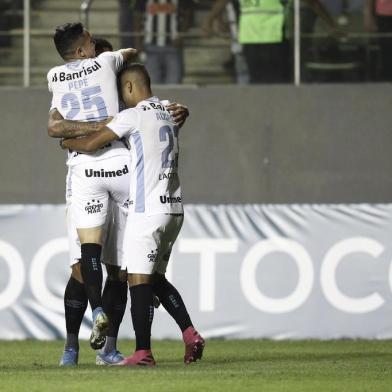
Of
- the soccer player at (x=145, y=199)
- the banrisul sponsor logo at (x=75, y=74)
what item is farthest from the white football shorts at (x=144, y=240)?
the banrisul sponsor logo at (x=75, y=74)

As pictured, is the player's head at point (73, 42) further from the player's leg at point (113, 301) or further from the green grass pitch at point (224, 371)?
the green grass pitch at point (224, 371)

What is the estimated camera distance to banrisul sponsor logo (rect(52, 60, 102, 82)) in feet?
29.1

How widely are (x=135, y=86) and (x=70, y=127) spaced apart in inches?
19.6

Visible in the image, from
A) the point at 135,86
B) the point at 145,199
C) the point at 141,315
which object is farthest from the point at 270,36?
the point at 141,315

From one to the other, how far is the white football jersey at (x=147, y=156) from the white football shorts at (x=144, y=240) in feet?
0.16

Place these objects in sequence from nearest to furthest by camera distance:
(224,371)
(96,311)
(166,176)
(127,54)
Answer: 1. (224,371)
2. (96,311)
3. (166,176)
4. (127,54)

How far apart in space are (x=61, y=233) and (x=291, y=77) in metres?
3.39

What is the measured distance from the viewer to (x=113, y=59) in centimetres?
891

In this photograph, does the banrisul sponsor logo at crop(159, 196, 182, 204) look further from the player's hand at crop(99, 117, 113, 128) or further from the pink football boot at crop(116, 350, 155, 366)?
the pink football boot at crop(116, 350, 155, 366)

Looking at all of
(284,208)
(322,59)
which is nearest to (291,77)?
(322,59)

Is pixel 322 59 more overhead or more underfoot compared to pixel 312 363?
more overhead

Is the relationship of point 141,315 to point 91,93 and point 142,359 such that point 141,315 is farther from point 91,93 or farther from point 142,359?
point 91,93

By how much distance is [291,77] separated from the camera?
14375mm

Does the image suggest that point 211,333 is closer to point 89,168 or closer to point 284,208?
point 284,208
